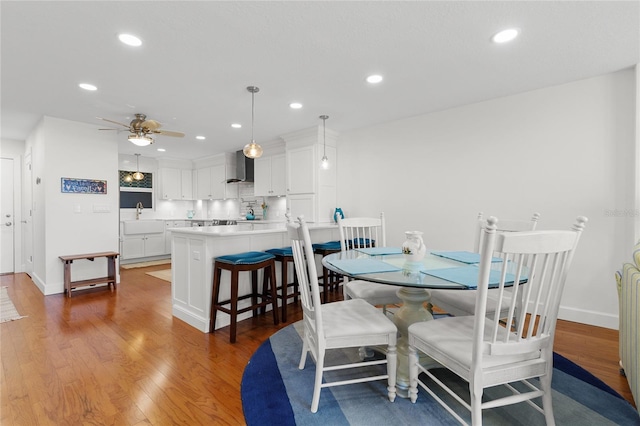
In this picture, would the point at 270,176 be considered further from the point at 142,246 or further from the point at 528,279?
the point at 528,279

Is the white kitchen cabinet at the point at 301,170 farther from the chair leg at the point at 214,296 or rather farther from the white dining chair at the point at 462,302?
the white dining chair at the point at 462,302

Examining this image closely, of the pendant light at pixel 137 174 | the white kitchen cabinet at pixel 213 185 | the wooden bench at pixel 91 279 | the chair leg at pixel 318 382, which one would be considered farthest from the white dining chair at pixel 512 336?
the pendant light at pixel 137 174

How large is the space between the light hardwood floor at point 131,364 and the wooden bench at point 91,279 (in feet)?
1.72

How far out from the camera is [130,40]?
229 centimetres

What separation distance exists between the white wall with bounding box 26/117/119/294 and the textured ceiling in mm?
450

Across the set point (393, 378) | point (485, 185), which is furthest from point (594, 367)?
point (485, 185)

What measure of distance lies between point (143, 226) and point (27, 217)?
72.5 inches

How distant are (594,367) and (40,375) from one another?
398cm

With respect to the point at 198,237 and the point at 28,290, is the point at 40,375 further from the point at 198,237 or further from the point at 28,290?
the point at 28,290

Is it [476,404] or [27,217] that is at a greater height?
[27,217]

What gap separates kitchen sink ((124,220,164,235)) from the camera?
639 cm

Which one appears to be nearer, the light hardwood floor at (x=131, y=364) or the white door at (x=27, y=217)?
the light hardwood floor at (x=131, y=364)

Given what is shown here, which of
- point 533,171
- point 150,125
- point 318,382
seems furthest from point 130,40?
point 533,171

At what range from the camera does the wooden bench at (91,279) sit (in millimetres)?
4105
